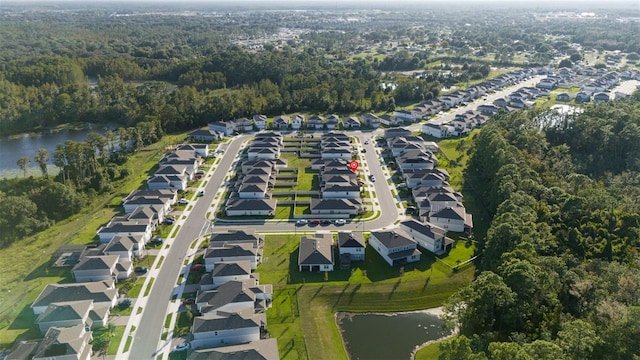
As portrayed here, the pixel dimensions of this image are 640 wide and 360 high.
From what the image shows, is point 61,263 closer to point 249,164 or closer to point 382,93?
point 249,164

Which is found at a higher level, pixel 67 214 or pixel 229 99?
pixel 229 99

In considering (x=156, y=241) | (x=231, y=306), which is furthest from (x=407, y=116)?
(x=231, y=306)

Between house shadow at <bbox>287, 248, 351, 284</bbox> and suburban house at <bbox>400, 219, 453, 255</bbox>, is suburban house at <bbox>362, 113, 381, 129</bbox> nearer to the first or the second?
suburban house at <bbox>400, 219, 453, 255</bbox>

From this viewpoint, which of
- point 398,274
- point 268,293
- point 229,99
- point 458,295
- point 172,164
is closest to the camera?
point 458,295

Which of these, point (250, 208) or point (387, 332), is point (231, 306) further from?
point (250, 208)

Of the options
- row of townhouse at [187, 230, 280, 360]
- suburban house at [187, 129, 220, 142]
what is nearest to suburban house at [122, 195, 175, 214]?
row of townhouse at [187, 230, 280, 360]

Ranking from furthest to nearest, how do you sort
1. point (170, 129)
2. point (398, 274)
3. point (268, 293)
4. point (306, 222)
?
1. point (170, 129)
2. point (306, 222)
3. point (398, 274)
4. point (268, 293)

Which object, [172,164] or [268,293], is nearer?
[268,293]

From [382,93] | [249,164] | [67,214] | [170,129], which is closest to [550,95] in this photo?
[382,93]
